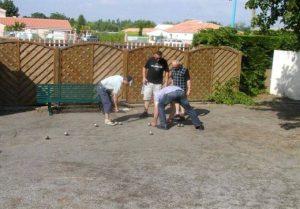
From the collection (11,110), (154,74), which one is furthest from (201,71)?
(11,110)

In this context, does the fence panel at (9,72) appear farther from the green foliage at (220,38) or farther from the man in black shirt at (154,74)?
the green foliage at (220,38)

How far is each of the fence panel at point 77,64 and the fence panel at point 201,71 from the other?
3419 millimetres

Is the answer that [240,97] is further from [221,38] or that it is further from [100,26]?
[100,26]

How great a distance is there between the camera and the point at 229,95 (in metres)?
16.6

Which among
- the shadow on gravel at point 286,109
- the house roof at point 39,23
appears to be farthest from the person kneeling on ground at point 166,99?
the house roof at point 39,23

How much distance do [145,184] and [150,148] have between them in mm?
2318

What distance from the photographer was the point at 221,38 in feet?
58.4

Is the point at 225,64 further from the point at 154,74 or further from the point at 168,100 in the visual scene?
the point at 168,100

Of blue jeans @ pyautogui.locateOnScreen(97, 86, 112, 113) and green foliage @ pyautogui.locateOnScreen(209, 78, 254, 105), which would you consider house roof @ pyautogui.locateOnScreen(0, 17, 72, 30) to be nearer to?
green foliage @ pyautogui.locateOnScreen(209, 78, 254, 105)

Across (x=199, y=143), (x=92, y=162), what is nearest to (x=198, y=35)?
(x=199, y=143)

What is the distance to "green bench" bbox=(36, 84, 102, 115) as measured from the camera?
13281mm

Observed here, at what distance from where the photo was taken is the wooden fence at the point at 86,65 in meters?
13.9

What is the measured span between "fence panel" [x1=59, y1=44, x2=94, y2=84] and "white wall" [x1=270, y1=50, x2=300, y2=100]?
7.31m

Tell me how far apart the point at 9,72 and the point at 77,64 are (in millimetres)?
1980
